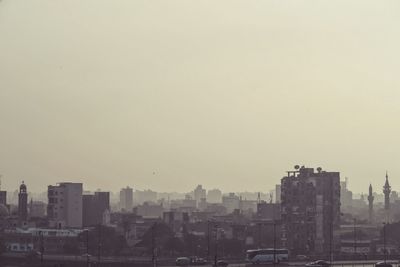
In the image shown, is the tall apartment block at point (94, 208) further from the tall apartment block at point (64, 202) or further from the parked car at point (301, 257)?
the parked car at point (301, 257)

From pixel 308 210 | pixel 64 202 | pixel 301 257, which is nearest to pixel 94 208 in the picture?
pixel 64 202

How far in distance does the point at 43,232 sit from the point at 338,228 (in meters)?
16.2

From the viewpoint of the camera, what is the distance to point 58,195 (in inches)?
2159

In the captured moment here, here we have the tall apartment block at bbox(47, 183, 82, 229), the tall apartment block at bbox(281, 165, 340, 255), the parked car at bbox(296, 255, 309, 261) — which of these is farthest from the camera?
the tall apartment block at bbox(47, 183, 82, 229)

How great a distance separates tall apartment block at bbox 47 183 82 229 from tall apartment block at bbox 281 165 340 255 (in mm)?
12755

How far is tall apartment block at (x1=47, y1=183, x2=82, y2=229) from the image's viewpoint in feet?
179

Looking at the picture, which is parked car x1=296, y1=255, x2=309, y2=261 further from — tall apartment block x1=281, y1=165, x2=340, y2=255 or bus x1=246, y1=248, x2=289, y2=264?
tall apartment block x1=281, y1=165, x2=340, y2=255

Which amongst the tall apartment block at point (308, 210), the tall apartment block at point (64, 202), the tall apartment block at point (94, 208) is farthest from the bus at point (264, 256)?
the tall apartment block at point (94, 208)

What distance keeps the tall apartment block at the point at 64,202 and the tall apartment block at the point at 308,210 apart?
1276 centimetres

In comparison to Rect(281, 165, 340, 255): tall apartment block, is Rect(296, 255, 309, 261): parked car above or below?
below

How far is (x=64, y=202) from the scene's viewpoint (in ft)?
179

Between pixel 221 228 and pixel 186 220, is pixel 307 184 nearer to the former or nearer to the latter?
pixel 221 228

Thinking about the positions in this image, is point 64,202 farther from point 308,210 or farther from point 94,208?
point 308,210

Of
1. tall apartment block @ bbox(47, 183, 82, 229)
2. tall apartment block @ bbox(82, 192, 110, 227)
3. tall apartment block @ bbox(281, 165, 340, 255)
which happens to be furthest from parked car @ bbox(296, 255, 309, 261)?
tall apartment block @ bbox(82, 192, 110, 227)
